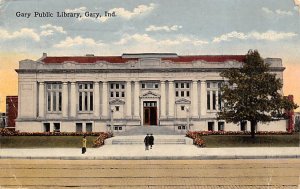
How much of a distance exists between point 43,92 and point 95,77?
5189mm

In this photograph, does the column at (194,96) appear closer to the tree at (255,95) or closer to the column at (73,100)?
the column at (73,100)

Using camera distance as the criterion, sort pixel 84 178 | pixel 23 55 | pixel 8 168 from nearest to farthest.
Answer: pixel 84 178 < pixel 8 168 < pixel 23 55

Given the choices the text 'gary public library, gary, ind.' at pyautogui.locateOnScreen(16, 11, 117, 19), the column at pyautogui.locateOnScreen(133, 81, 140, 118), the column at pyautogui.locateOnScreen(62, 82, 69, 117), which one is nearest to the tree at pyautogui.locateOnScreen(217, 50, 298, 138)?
the column at pyautogui.locateOnScreen(133, 81, 140, 118)

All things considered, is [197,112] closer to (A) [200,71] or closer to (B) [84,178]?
(A) [200,71]

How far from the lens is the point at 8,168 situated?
17953mm

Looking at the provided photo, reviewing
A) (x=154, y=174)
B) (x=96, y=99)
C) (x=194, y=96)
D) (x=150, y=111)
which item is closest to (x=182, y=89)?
(x=194, y=96)

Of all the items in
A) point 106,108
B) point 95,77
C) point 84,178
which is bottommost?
point 84,178

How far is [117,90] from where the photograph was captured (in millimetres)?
44812

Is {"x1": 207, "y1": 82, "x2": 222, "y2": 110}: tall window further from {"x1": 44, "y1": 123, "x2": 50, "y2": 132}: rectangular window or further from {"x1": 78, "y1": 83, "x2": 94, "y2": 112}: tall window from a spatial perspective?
{"x1": 44, "y1": 123, "x2": 50, "y2": 132}: rectangular window

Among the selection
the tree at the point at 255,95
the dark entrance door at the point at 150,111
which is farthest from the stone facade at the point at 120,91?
the tree at the point at 255,95

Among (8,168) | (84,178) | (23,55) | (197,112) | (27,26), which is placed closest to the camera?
(84,178)

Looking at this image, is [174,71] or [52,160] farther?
[174,71]

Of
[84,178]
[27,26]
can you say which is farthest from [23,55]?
[84,178]

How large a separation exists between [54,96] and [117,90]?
20.3 feet
